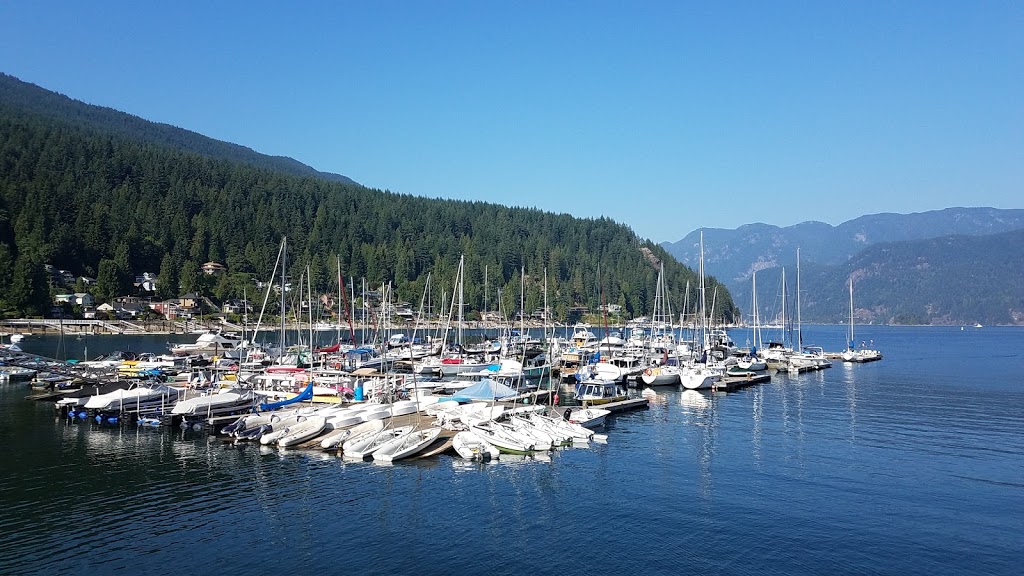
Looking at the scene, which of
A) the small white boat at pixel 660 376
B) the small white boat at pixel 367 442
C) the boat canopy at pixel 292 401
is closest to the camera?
the small white boat at pixel 367 442

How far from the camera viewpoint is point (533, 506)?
3027 cm

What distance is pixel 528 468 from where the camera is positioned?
36656 millimetres

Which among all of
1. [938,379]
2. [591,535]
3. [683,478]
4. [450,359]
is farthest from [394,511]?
[938,379]

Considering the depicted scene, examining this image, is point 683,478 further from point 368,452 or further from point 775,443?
point 368,452

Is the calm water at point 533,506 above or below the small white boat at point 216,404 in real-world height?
below

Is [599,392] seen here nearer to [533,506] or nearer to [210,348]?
[533,506]

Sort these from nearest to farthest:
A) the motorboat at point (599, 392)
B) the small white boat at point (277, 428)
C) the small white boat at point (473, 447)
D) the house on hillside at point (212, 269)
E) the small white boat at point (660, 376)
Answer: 1. the small white boat at point (473, 447)
2. the small white boat at point (277, 428)
3. the motorboat at point (599, 392)
4. the small white boat at point (660, 376)
5. the house on hillside at point (212, 269)

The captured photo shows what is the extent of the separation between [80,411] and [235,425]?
582 inches

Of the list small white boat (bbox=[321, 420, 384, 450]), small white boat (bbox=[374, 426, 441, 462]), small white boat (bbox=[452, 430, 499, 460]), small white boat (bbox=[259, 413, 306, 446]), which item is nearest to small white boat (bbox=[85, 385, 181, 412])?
small white boat (bbox=[259, 413, 306, 446])

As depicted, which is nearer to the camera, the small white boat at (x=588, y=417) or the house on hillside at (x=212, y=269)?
the small white boat at (x=588, y=417)

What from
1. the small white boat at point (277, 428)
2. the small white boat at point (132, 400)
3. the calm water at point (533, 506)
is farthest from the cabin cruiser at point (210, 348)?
the small white boat at point (277, 428)

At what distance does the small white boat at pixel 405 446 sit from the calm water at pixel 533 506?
0.91m

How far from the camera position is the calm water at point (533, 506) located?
24.3 metres

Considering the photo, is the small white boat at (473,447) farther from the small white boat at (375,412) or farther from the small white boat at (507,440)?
the small white boat at (375,412)
